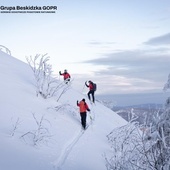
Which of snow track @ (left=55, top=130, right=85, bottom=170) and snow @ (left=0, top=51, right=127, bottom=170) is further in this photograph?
snow track @ (left=55, top=130, right=85, bottom=170)

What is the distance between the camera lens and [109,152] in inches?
594

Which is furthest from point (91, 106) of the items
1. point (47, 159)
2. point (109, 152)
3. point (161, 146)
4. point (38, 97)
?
point (161, 146)

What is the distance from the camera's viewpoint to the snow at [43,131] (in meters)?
10.3

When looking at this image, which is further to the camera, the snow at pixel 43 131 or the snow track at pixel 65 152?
the snow track at pixel 65 152

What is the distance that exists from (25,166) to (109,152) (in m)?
6.41

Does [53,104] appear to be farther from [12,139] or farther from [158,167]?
[158,167]

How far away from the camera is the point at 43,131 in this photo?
13352mm

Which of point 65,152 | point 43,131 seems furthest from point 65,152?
point 43,131

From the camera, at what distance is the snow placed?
1029 cm

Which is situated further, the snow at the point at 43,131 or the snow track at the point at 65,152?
the snow track at the point at 65,152

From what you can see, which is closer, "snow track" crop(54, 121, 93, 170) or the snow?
the snow

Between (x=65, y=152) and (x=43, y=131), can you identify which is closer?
(x=65, y=152)

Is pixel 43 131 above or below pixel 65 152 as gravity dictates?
above

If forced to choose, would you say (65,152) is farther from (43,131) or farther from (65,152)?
(43,131)
